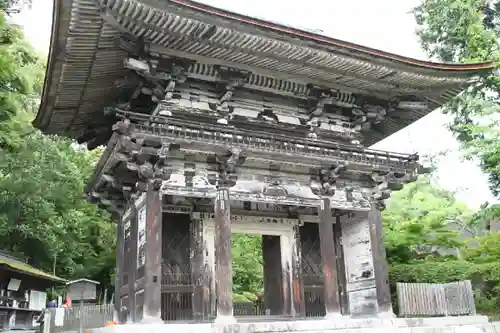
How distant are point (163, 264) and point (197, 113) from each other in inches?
152

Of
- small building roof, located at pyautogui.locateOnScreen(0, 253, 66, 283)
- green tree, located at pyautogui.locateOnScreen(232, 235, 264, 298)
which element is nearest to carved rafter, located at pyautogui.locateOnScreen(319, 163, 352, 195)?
small building roof, located at pyautogui.locateOnScreen(0, 253, 66, 283)

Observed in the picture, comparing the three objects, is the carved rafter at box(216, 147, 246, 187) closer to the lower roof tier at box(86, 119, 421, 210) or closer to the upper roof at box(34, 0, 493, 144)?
the lower roof tier at box(86, 119, 421, 210)

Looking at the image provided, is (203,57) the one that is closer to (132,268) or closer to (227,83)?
(227,83)

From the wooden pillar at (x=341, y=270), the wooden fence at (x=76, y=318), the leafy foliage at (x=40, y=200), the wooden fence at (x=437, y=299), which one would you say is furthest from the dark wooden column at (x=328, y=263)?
the leafy foliage at (x=40, y=200)

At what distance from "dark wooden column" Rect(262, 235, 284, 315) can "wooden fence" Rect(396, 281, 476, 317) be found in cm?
319

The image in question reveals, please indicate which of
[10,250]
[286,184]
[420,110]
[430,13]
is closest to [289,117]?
[286,184]

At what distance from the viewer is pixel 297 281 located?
12.6 m

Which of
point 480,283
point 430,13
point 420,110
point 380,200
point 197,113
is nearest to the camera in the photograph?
point 197,113

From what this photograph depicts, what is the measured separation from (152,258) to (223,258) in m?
1.50

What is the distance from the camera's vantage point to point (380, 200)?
12664 mm

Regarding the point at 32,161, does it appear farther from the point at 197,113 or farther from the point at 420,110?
the point at 420,110

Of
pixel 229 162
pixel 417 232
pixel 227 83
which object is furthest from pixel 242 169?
pixel 417 232

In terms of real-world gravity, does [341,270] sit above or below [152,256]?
below

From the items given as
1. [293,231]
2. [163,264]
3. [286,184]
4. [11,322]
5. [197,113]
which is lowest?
[11,322]
